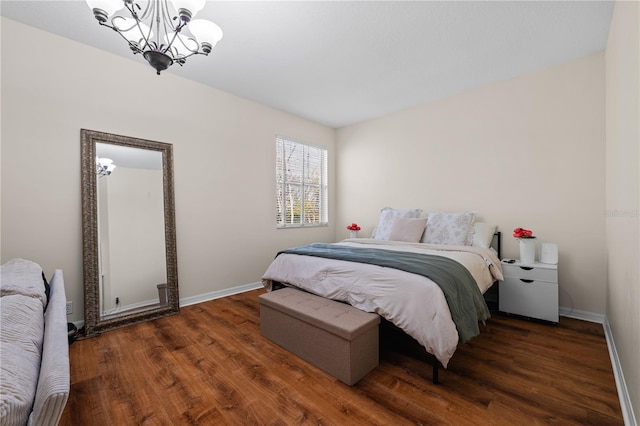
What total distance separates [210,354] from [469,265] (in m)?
2.28

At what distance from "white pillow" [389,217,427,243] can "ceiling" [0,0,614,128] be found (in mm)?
1692

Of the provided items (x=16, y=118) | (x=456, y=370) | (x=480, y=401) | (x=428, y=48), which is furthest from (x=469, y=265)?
(x=16, y=118)

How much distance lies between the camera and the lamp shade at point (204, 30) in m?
1.77

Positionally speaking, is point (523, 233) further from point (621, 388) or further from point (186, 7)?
point (186, 7)

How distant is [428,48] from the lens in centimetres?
264

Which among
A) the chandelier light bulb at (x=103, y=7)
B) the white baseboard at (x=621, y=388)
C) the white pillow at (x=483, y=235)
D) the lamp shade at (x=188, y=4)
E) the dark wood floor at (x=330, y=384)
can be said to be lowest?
the dark wood floor at (x=330, y=384)

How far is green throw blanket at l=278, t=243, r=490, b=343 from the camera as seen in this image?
1.84 metres

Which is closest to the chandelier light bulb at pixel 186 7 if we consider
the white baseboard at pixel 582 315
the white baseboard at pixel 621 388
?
the white baseboard at pixel 621 388

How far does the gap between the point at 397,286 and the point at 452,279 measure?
1.37 feet

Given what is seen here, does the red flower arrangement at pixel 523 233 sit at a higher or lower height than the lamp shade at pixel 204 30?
lower

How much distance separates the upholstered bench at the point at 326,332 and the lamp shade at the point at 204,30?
1.99 metres

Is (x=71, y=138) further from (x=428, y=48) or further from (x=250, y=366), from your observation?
(x=428, y=48)

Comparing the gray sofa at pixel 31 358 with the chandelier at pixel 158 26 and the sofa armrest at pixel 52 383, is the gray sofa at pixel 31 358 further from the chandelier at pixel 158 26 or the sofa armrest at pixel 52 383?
the chandelier at pixel 158 26

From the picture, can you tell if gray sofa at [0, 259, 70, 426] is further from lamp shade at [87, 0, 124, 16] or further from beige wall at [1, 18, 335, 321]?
lamp shade at [87, 0, 124, 16]
